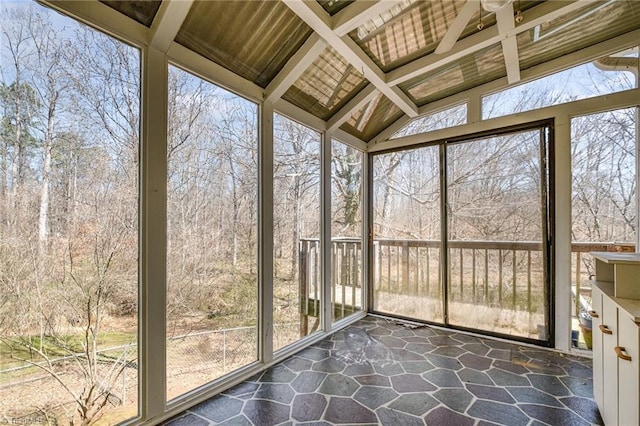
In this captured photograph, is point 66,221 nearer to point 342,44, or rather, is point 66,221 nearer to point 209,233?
point 209,233

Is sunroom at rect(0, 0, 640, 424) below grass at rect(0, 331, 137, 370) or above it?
above

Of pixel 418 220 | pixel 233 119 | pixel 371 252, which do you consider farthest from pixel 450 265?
pixel 233 119

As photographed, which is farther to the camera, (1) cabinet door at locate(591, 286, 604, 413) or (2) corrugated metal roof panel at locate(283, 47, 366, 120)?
(2) corrugated metal roof panel at locate(283, 47, 366, 120)

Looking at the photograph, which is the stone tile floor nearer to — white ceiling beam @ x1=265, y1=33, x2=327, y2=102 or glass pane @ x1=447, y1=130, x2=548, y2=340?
glass pane @ x1=447, y1=130, x2=548, y2=340

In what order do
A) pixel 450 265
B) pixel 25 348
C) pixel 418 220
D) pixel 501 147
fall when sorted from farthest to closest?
pixel 418 220 < pixel 450 265 < pixel 501 147 < pixel 25 348

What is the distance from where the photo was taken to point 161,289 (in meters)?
1.89

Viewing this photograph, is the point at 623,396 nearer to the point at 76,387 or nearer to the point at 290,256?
the point at 290,256

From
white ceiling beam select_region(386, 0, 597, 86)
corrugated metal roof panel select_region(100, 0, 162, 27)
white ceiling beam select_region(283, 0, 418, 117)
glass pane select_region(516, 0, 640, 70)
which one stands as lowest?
corrugated metal roof panel select_region(100, 0, 162, 27)

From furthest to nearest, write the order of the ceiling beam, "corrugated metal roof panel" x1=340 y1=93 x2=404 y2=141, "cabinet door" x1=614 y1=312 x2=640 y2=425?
1. "corrugated metal roof panel" x1=340 y1=93 x2=404 y2=141
2. the ceiling beam
3. "cabinet door" x1=614 y1=312 x2=640 y2=425

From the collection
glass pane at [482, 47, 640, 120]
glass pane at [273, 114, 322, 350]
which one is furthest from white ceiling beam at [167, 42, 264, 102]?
glass pane at [482, 47, 640, 120]

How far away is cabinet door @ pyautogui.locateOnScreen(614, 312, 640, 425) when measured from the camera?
4.26 ft

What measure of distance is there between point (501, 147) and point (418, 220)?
1266mm

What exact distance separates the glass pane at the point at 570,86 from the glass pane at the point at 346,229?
1.72m

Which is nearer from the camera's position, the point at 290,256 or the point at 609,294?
the point at 609,294
